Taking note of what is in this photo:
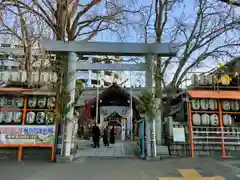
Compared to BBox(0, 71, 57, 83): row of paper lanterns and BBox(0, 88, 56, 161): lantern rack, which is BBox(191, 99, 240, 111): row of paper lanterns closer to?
BBox(0, 88, 56, 161): lantern rack

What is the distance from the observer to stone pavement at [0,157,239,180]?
5852 mm

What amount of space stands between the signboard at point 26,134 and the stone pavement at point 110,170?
0.89 metres

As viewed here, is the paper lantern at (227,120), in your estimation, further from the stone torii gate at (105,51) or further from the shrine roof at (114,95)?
the shrine roof at (114,95)

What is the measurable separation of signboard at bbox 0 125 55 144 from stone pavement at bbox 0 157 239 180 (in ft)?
2.91

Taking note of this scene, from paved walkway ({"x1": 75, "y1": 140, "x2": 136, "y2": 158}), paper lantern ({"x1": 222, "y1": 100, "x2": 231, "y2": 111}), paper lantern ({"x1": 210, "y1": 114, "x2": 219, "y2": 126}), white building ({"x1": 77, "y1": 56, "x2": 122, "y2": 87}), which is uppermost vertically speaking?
white building ({"x1": 77, "y1": 56, "x2": 122, "y2": 87})

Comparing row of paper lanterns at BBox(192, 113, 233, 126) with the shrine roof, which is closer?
row of paper lanterns at BBox(192, 113, 233, 126)

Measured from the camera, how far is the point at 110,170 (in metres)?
6.59

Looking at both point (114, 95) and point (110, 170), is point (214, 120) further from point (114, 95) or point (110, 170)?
point (114, 95)

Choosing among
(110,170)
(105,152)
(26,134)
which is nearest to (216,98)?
(110,170)

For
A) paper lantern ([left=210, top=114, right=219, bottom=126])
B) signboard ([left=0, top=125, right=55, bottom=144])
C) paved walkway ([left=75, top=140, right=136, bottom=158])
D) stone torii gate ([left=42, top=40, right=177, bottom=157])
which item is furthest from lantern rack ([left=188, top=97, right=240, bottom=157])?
signboard ([left=0, top=125, right=55, bottom=144])

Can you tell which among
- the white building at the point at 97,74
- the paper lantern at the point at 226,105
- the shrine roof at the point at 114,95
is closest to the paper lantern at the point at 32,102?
the white building at the point at 97,74

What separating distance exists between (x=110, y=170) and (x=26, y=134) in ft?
12.9

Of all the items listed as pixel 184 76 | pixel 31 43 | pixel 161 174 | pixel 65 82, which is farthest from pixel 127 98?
pixel 161 174

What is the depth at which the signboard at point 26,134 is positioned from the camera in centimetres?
829
